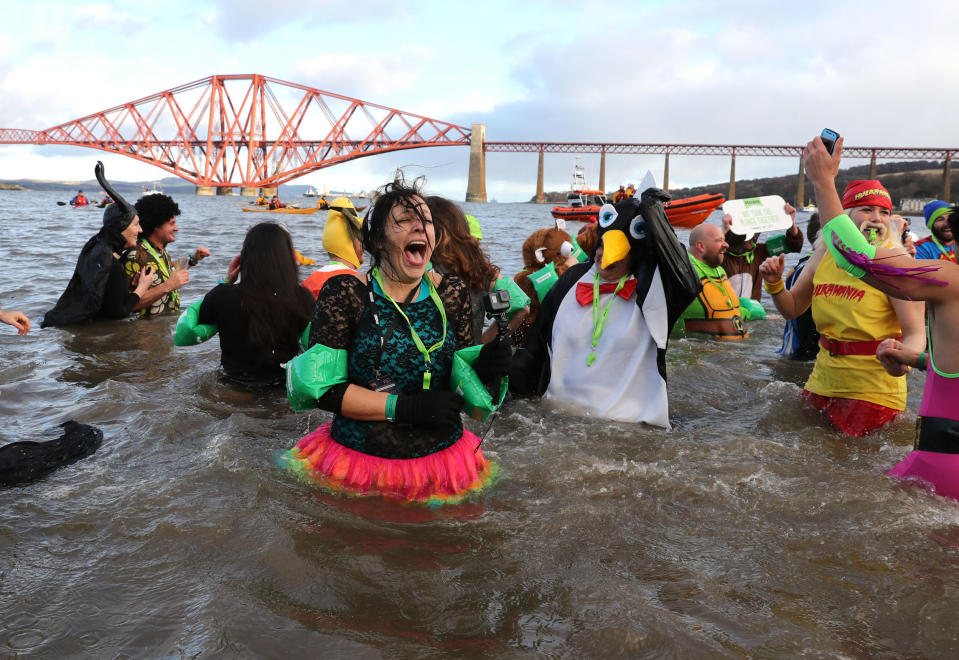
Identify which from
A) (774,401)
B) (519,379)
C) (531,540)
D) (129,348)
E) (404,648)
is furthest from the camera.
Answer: (129,348)

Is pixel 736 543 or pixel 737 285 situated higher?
pixel 737 285

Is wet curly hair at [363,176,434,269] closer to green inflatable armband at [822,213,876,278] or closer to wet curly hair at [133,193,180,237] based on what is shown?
green inflatable armband at [822,213,876,278]

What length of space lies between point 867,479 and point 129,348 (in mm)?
6161

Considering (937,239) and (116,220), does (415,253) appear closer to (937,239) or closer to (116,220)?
(116,220)

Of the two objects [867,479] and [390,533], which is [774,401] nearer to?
[867,479]

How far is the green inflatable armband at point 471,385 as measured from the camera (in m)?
2.96

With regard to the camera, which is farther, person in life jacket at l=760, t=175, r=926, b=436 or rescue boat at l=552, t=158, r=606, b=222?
rescue boat at l=552, t=158, r=606, b=222

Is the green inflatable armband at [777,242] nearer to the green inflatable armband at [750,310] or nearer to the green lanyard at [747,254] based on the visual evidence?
the green lanyard at [747,254]

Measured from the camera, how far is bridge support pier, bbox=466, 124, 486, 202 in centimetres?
10475

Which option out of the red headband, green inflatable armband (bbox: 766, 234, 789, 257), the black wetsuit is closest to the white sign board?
green inflatable armband (bbox: 766, 234, 789, 257)

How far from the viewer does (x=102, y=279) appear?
6.95 metres

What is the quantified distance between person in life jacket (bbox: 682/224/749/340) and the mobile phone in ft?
11.5

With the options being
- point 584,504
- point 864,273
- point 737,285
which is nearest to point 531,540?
point 584,504

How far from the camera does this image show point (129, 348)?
267 inches
